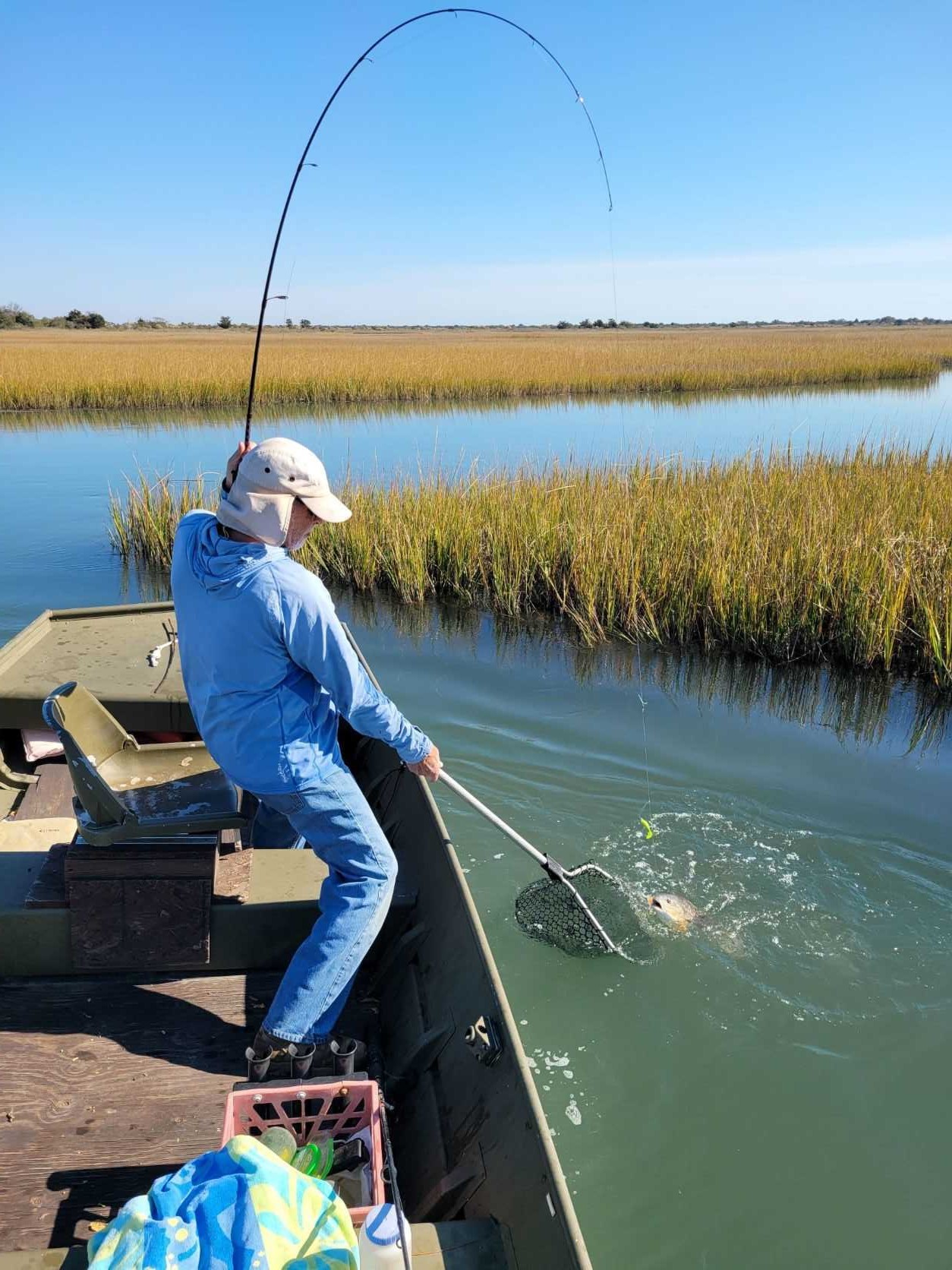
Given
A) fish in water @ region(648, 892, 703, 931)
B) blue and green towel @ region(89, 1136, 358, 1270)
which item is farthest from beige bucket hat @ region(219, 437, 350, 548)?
fish in water @ region(648, 892, 703, 931)

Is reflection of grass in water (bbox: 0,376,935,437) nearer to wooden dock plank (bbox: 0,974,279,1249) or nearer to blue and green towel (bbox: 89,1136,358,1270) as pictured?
wooden dock plank (bbox: 0,974,279,1249)

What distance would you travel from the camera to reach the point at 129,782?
11.6 feet

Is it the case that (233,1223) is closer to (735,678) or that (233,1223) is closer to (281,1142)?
(281,1142)

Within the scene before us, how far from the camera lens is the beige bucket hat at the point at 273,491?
8.21 feet

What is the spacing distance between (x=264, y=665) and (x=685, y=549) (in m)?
7.00

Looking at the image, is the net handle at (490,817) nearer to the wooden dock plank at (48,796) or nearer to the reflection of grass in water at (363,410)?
the wooden dock plank at (48,796)

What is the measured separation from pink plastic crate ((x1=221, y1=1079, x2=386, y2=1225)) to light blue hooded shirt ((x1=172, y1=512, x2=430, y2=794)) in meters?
0.82

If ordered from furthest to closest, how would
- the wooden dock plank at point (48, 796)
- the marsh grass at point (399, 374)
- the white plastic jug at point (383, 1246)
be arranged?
the marsh grass at point (399, 374), the wooden dock plank at point (48, 796), the white plastic jug at point (383, 1246)

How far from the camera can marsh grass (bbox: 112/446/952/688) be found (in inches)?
320

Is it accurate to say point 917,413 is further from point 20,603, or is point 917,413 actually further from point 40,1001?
point 40,1001

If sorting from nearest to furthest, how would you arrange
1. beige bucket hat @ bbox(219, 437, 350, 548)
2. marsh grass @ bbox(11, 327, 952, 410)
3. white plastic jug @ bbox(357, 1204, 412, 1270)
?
white plastic jug @ bbox(357, 1204, 412, 1270) → beige bucket hat @ bbox(219, 437, 350, 548) → marsh grass @ bbox(11, 327, 952, 410)

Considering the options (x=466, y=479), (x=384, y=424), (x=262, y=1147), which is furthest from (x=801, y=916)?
(x=384, y=424)

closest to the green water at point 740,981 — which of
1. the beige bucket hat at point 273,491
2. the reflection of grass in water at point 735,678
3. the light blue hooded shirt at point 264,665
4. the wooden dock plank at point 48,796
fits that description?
the reflection of grass in water at point 735,678

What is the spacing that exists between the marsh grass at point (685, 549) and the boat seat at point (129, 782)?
5.77 meters
